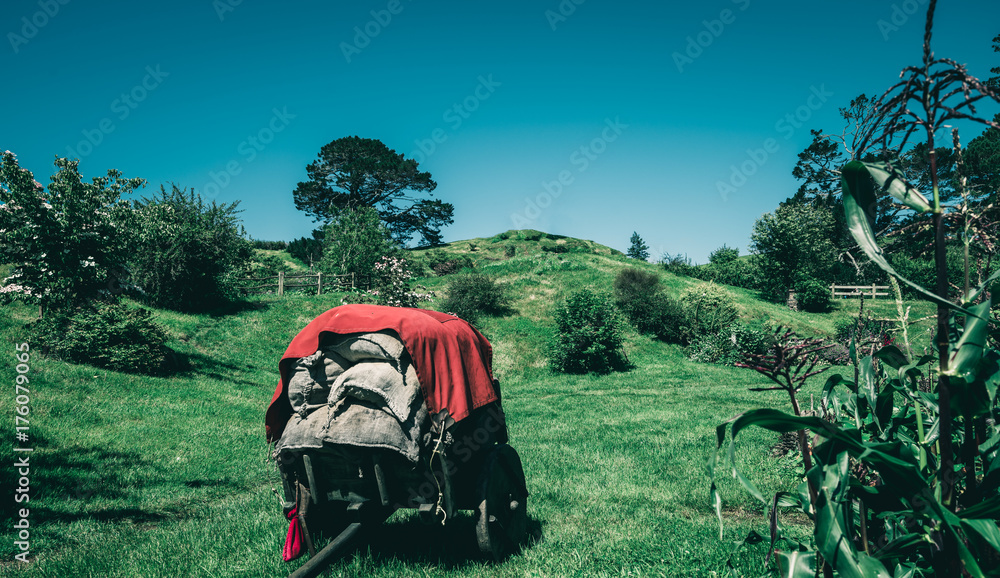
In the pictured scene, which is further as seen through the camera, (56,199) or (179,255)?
(179,255)

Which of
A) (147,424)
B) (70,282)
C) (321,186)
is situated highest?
(321,186)

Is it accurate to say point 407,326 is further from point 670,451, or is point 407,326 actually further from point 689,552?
point 670,451

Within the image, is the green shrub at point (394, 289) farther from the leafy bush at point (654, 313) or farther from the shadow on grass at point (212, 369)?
the leafy bush at point (654, 313)

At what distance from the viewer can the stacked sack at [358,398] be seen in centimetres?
364

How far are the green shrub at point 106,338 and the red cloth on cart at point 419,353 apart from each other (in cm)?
1260

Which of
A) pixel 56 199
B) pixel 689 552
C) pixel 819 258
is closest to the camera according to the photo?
pixel 689 552

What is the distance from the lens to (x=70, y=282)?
41.7ft

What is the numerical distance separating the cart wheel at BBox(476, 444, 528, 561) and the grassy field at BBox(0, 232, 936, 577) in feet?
0.66

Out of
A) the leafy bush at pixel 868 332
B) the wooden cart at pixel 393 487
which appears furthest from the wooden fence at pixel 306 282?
the leafy bush at pixel 868 332

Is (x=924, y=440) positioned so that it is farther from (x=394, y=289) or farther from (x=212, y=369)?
(x=394, y=289)

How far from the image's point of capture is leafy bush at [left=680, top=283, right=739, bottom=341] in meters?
24.0

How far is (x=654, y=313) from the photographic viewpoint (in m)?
25.0

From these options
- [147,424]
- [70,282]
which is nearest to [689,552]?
[147,424]

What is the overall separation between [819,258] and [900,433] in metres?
38.0
